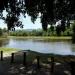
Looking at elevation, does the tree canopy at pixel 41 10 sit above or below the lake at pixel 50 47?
above

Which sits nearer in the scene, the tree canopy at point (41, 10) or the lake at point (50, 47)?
the tree canopy at point (41, 10)

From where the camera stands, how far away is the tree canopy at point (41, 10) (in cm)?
1490

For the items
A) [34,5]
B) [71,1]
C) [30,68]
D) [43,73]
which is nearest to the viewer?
[43,73]

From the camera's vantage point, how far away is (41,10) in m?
15.9

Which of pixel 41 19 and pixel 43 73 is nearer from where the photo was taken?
pixel 43 73

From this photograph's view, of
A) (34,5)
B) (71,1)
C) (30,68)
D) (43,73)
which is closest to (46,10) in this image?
(34,5)

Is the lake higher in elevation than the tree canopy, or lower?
lower

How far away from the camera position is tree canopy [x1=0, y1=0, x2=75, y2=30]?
48.9 feet

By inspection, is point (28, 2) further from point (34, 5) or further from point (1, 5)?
point (1, 5)

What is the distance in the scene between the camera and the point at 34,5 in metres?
15.3

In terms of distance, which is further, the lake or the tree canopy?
the lake

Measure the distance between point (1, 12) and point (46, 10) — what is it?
10.6 ft

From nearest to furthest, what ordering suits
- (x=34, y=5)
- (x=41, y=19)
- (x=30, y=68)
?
(x=30, y=68) < (x=34, y=5) < (x=41, y=19)

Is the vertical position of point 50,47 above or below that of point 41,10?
below
